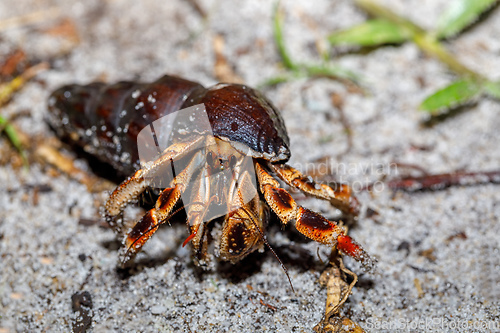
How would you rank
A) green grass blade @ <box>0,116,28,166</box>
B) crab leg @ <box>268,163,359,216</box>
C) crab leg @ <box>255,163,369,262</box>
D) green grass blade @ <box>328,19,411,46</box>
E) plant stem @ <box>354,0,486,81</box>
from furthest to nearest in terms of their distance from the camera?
green grass blade @ <box>328,19,411,46</box>
plant stem @ <box>354,0,486,81</box>
green grass blade @ <box>0,116,28,166</box>
crab leg @ <box>268,163,359,216</box>
crab leg @ <box>255,163,369,262</box>

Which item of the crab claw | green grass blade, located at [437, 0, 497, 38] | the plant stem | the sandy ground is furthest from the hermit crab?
green grass blade, located at [437, 0, 497, 38]

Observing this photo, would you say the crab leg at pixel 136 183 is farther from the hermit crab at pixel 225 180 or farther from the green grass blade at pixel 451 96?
the green grass blade at pixel 451 96

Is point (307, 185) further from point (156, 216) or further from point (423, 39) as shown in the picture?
point (423, 39)

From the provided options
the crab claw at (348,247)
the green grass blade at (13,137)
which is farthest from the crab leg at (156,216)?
the green grass blade at (13,137)

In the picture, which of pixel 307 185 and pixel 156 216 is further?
pixel 307 185

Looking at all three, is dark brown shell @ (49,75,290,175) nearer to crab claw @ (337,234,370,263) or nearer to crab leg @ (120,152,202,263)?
crab leg @ (120,152,202,263)

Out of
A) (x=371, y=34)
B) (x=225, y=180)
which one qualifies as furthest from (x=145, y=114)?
(x=371, y=34)

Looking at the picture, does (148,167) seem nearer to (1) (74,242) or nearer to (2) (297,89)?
(1) (74,242)
